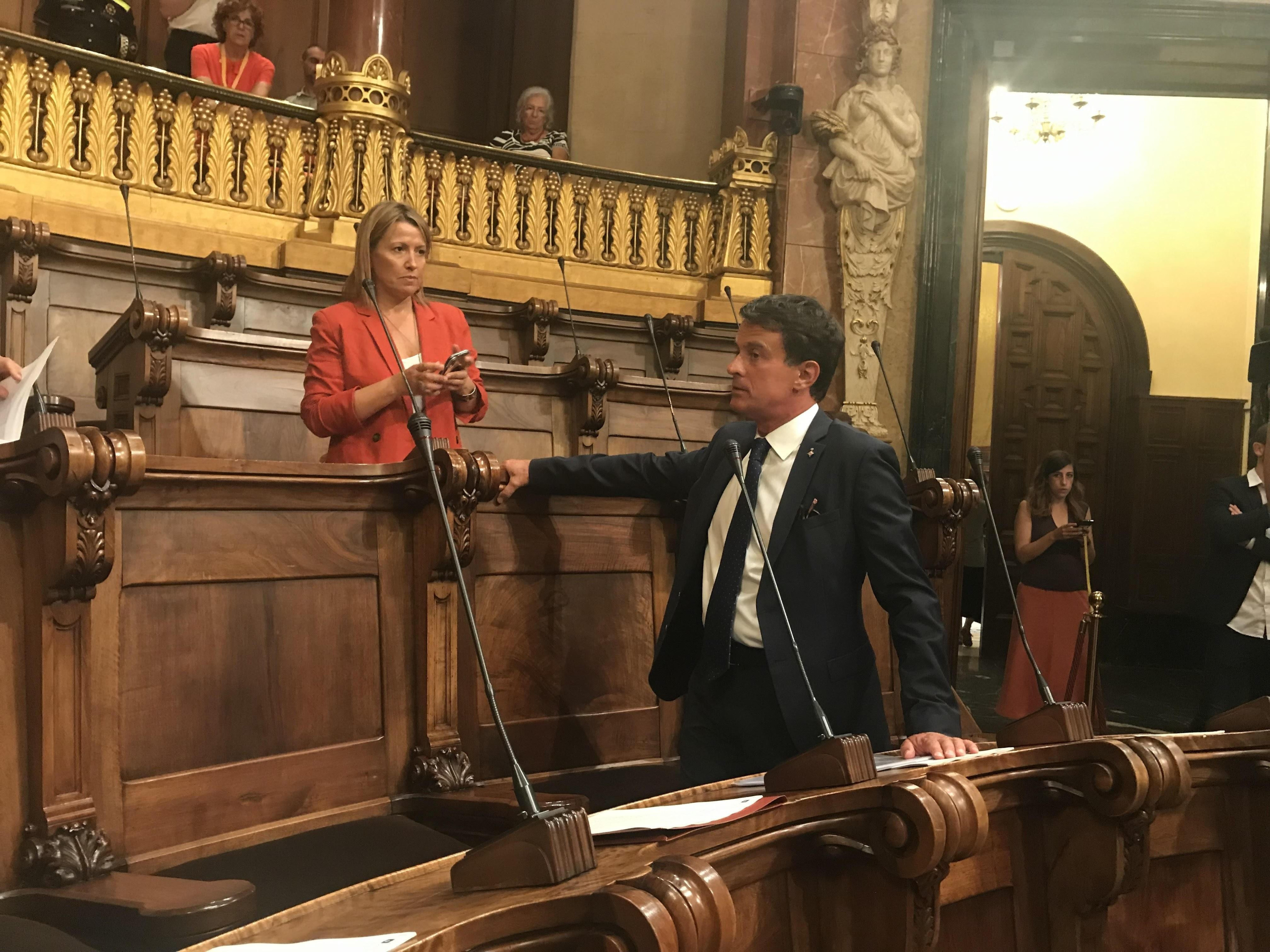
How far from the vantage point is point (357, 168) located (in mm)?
6066

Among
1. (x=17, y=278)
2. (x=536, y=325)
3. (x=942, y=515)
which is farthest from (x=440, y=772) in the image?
(x=536, y=325)

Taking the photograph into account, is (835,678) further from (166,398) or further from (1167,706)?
(1167,706)

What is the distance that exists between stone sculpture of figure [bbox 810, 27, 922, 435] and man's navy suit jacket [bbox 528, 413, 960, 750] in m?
4.51

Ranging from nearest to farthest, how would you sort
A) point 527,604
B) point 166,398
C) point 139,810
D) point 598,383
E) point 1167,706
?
point 139,810
point 527,604
point 166,398
point 598,383
point 1167,706

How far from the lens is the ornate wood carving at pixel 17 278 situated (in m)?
4.89

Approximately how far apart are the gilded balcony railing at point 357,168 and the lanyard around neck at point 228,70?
548 mm

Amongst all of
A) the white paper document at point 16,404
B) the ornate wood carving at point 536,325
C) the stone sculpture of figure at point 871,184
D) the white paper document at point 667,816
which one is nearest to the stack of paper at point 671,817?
the white paper document at point 667,816

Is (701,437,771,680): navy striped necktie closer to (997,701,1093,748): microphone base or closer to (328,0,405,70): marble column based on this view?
(997,701,1093,748): microphone base

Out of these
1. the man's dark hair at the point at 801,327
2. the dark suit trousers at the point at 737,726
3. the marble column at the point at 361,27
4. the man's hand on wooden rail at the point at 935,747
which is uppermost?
the marble column at the point at 361,27

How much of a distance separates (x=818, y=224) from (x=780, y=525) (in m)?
4.97

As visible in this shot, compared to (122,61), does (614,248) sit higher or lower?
lower

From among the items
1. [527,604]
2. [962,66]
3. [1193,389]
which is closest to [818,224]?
[962,66]

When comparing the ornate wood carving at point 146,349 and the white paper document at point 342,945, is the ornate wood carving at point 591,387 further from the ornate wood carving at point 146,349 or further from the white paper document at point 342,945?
the white paper document at point 342,945

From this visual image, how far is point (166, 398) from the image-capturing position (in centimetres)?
375
